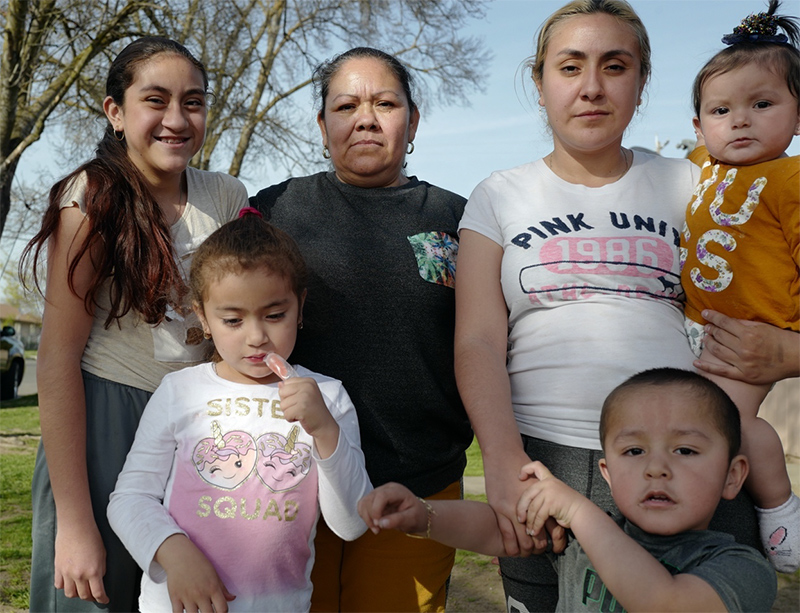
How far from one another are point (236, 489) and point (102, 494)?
18.0 inches

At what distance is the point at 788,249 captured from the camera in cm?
193

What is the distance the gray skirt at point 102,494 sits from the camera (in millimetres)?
2135

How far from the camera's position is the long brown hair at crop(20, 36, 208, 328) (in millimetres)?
2125

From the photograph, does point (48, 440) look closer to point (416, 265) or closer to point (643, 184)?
point (416, 265)

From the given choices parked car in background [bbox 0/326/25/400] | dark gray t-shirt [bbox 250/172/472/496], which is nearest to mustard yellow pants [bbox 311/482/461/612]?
dark gray t-shirt [bbox 250/172/472/496]

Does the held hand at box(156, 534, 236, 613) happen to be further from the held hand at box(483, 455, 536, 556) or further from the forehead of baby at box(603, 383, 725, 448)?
the forehead of baby at box(603, 383, 725, 448)

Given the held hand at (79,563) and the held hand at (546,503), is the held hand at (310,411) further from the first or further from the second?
the held hand at (79,563)

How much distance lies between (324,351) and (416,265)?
38cm

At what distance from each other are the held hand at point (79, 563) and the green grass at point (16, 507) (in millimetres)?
2434

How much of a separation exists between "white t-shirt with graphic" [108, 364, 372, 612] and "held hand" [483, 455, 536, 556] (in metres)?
0.37

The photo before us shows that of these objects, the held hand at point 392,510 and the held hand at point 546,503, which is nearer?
the held hand at point 392,510

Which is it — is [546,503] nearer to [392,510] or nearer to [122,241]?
[392,510]

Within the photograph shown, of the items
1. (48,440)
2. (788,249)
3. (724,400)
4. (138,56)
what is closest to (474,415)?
(724,400)


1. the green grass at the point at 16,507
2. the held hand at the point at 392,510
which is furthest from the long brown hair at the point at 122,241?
the green grass at the point at 16,507
